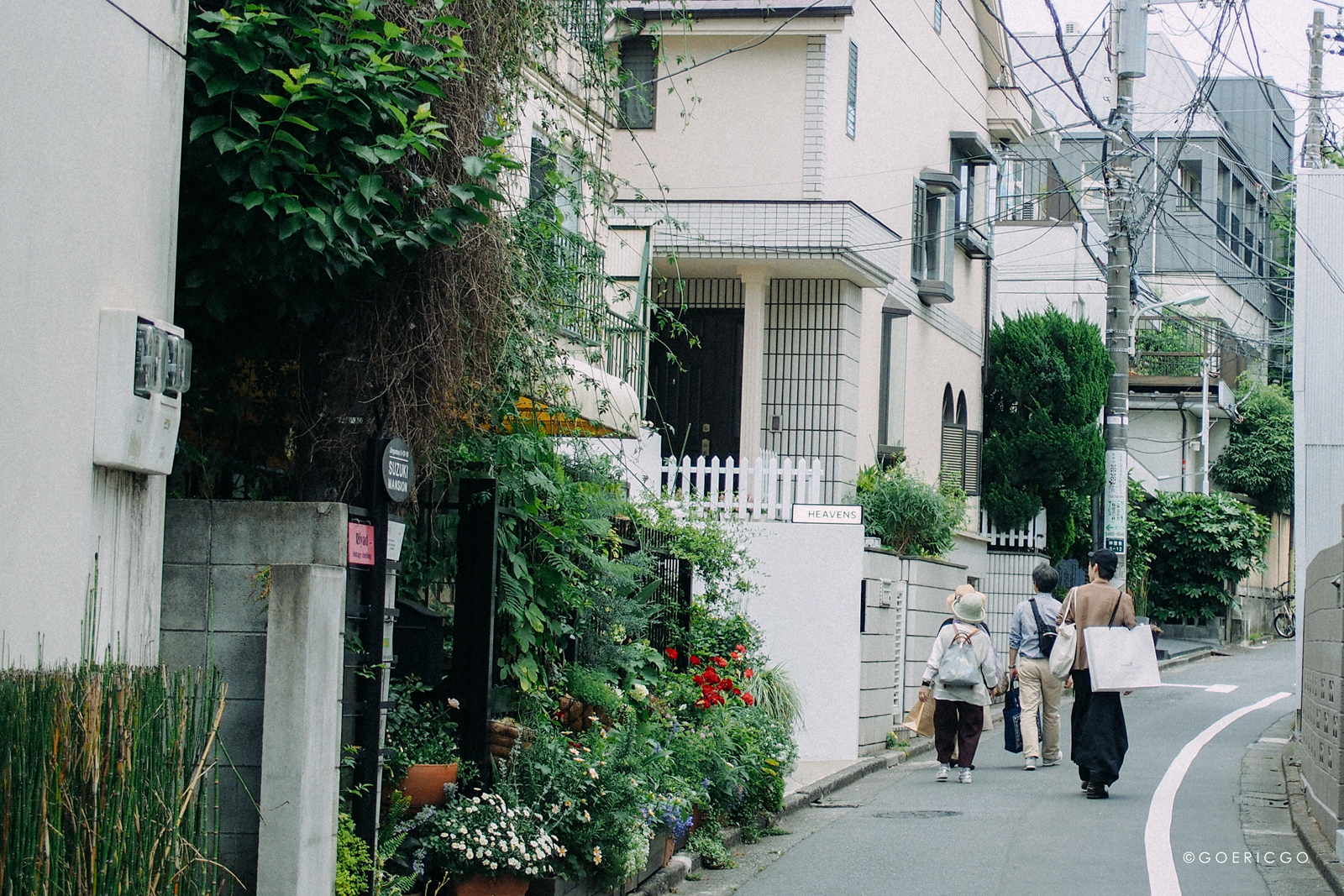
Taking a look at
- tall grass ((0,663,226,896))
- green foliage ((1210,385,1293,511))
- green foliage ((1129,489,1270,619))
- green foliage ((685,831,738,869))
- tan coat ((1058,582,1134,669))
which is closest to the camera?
tall grass ((0,663,226,896))

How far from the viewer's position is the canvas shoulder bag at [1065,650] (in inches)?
515

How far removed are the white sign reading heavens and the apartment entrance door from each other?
208 inches

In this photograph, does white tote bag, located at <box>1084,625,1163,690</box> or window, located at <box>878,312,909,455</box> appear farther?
window, located at <box>878,312,909,455</box>

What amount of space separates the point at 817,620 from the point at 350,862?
29.4ft

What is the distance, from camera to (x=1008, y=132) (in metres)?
28.2

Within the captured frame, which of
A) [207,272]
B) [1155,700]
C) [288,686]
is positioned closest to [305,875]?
[288,686]

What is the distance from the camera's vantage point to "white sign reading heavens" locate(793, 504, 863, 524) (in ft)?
49.5

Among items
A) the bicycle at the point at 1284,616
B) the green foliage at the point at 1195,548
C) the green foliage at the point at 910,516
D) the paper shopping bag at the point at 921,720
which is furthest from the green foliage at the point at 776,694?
the bicycle at the point at 1284,616

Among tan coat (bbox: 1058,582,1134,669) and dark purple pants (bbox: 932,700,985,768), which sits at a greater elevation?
tan coat (bbox: 1058,582,1134,669)

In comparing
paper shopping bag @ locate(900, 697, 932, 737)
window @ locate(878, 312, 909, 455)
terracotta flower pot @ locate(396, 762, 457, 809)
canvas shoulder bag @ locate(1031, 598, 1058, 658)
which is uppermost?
window @ locate(878, 312, 909, 455)

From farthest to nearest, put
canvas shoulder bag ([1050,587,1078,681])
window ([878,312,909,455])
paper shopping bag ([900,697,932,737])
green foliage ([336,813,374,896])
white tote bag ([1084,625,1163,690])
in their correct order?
window ([878,312,909,455]) < paper shopping bag ([900,697,932,737]) < canvas shoulder bag ([1050,587,1078,681]) < white tote bag ([1084,625,1163,690]) < green foliage ([336,813,374,896])

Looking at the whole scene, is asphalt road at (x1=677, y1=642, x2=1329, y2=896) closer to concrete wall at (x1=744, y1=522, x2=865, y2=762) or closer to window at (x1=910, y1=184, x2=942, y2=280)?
concrete wall at (x1=744, y1=522, x2=865, y2=762)

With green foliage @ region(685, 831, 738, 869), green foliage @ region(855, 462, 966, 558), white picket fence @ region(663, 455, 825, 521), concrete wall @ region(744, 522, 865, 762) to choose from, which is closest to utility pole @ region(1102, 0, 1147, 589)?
green foliage @ region(855, 462, 966, 558)

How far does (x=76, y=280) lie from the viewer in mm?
5602
